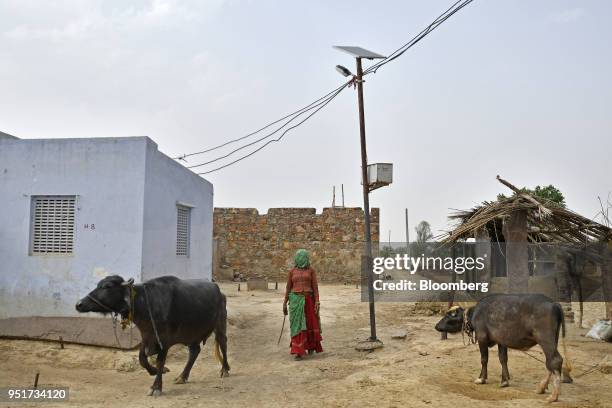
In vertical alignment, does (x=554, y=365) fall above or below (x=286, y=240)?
below

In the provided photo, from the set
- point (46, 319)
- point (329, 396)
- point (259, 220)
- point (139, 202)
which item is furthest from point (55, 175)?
point (259, 220)

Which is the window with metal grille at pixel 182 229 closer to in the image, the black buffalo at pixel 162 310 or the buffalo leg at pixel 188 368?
the black buffalo at pixel 162 310

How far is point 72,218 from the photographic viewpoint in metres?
10.0

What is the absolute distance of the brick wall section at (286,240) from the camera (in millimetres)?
22547

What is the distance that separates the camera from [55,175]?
33.2ft

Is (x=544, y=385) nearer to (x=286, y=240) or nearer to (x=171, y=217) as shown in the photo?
(x=171, y=217)

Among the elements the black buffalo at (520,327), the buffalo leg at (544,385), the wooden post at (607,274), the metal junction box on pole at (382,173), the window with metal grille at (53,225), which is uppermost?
the metal junction box on pole at (382,173)

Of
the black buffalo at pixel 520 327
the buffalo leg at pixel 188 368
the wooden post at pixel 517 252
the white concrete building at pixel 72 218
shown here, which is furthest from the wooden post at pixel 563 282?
the white concrete building at pixel 72 218

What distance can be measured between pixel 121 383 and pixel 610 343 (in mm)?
8305

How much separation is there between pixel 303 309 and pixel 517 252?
4.02 metres

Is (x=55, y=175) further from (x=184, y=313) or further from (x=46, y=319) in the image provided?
(x=184, y=313)

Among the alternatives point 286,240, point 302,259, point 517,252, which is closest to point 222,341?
point 302,259

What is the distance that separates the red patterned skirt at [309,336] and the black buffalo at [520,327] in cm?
290

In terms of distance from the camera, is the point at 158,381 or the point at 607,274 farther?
the point at 607,274
